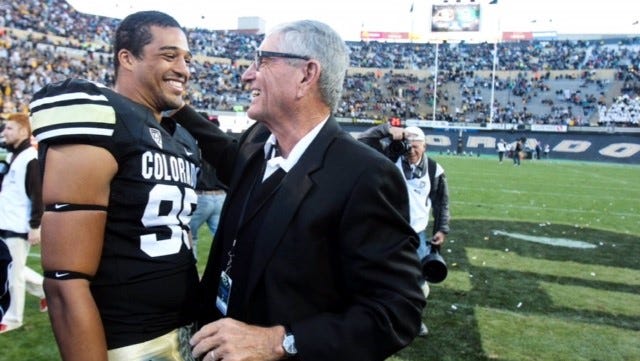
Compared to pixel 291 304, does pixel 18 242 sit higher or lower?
lower

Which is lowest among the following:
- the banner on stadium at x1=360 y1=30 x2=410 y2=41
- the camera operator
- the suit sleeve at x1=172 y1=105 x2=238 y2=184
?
the camera operator

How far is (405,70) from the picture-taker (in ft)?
179

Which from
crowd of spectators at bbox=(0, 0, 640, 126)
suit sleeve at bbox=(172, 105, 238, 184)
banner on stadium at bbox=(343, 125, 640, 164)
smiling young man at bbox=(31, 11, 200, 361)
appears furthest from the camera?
crowd of spectators at bbox=(0, 0, 640, 126)

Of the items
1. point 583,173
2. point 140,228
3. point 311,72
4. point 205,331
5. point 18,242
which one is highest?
point 311,72

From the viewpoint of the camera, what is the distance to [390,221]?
5.71ft

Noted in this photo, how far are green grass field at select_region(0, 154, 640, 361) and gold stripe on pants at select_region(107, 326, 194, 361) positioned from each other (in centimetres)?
267

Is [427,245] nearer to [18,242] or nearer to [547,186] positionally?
[18,242]

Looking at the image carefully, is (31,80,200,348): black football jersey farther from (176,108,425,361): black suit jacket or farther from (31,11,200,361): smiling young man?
(176,108,425,361): black suit jacket

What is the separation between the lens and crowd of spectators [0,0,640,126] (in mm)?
36219

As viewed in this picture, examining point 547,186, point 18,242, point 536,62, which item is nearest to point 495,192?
point 547,186

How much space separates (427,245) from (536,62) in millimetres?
53484

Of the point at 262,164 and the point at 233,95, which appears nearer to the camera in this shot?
the point at 262,164

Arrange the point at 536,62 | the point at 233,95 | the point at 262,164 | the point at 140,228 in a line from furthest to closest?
the point at 536,62 → the point at 233,95 → the point at 262,164 → the point at 140,228

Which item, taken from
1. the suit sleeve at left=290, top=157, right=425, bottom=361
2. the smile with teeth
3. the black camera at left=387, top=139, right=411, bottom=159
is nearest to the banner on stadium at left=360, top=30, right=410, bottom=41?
the black camera at left=387, top=139, right=411, bottom=159
